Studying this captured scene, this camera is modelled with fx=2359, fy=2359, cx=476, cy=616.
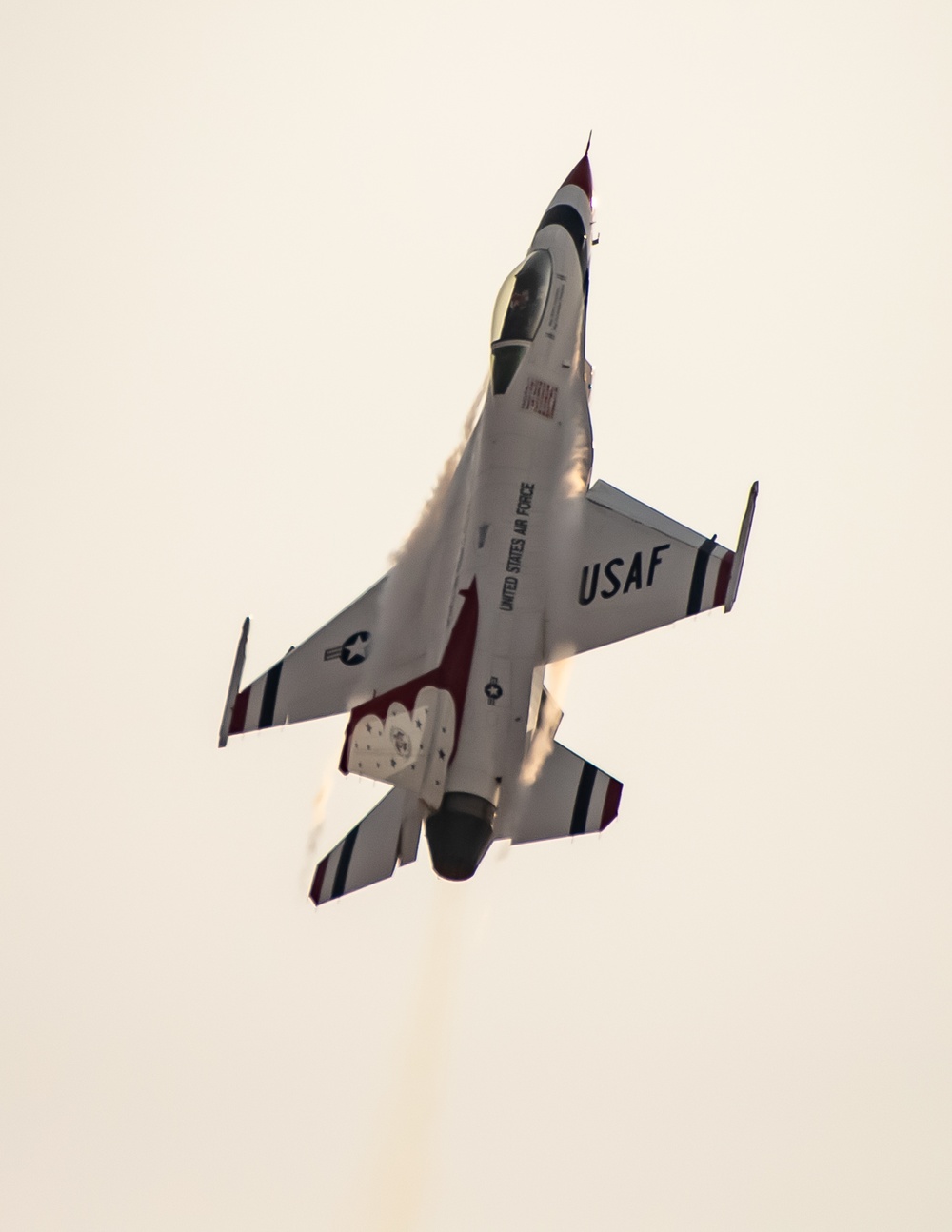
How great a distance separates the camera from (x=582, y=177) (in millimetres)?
42156

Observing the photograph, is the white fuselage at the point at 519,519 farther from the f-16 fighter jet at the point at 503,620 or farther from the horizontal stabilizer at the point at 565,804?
the horizontal stabilizer at the point at 565,804

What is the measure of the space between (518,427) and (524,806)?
245 inches

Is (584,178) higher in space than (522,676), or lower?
higher

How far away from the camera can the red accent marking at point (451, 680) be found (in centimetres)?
3525

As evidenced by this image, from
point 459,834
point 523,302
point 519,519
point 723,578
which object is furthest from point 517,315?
point 459,834

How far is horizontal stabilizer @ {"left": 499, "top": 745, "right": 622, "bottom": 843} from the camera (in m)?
35.7

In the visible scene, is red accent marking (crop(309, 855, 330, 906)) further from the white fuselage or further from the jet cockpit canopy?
the jet cockpit canopy

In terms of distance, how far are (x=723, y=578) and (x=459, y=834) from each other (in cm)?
580

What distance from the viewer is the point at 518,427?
37.8m

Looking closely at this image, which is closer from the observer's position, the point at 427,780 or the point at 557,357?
the point at 427,780

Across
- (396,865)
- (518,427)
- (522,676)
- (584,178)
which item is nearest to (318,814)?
(396,865)

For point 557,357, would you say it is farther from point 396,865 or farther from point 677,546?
point 396,865

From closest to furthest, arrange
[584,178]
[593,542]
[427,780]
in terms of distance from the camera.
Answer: [427,780] → [593,542] → [584,178]

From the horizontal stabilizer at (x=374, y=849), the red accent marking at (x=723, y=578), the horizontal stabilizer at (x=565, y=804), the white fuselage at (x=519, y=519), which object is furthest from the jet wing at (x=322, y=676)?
the red accent marking at (x=723, y=578)
